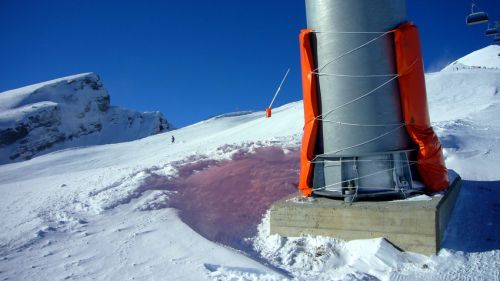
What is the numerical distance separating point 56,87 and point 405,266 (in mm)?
143873

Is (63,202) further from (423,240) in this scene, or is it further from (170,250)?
(423,240)

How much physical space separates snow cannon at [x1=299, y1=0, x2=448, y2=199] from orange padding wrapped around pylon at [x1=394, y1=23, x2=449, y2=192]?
0.01 m

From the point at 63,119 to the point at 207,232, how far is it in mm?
140647

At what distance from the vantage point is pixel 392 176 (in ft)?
19.5

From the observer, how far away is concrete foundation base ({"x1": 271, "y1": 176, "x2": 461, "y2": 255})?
5074 mm

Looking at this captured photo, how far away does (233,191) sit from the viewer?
26.6 ft

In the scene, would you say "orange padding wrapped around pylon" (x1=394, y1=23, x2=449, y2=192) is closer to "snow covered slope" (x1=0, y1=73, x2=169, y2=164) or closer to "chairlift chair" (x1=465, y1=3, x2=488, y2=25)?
"chairlift chair" (x1=465, y1=3, x2=488, y2=25)

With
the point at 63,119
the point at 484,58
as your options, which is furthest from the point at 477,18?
the point at 63,119

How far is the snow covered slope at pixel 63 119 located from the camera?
116 m

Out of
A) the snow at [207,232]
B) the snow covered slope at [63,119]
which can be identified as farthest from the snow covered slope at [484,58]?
the snow covered slope at [63,119]

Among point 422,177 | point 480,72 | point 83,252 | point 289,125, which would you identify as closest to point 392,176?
point 422,177

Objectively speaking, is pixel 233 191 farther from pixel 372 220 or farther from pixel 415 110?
pixel 415 110

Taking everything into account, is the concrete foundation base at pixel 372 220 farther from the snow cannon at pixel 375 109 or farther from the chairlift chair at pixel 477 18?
the chairlift chair at pixel 477 18

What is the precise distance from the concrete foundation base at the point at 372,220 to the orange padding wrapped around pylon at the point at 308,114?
347 millimetres
